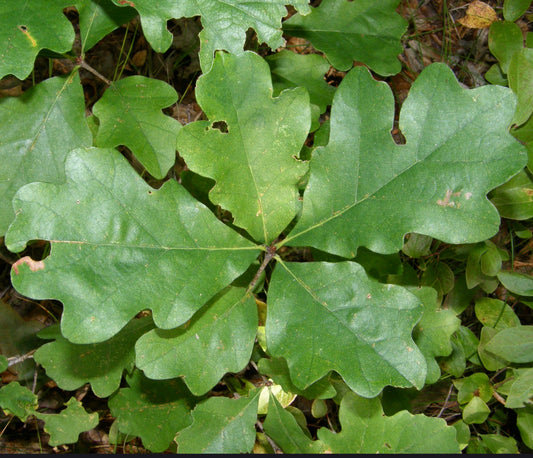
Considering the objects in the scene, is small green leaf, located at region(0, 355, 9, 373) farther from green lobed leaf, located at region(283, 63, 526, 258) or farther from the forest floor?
green lobed leaf, located at region(283, 63, 526, 258)

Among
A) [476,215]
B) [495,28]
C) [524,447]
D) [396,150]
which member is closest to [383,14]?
[495,28]

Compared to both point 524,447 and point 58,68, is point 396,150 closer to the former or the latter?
point 524,447

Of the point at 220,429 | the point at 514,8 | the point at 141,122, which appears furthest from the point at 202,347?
the point at 514,8

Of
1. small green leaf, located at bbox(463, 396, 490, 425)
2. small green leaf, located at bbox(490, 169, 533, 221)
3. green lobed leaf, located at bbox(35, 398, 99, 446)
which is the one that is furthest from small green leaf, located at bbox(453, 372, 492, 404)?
green lobed leaf, located at bbox(35, 398, 99, 446)

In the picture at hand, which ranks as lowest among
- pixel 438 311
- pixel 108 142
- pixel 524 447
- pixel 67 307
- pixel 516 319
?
pixel 524 447

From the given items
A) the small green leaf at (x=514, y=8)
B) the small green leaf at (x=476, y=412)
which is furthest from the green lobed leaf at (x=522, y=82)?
the small green leaf at (x=476, y=412)

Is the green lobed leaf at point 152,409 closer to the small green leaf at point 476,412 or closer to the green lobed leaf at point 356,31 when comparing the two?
the small green leaf at point 476,412

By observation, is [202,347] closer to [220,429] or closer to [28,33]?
[220,429]
